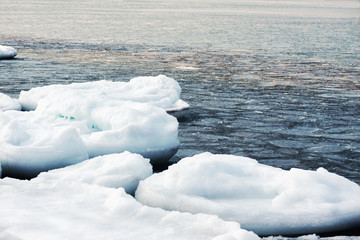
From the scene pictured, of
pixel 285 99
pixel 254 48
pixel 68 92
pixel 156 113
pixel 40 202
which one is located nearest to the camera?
pixel 40 202

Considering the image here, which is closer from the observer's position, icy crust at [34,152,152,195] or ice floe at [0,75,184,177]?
icy crust at [34,152,152,195]

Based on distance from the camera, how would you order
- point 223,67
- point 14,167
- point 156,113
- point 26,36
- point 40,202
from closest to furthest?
point 40,202 → point 14,167 → point 156,113 → point 223,67 → point 26,36

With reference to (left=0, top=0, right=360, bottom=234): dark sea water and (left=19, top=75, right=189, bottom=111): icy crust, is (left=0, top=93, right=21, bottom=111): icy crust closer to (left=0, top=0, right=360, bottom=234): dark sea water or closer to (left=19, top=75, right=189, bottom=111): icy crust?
(left=19, top=75, right=189, bottom=111): icy crust

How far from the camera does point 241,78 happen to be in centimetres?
1445

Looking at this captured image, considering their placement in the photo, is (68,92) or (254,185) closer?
(254,185)

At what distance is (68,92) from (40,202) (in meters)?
3.34

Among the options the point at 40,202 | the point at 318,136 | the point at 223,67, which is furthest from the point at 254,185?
the point at 223,67

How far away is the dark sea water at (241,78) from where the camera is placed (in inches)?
319

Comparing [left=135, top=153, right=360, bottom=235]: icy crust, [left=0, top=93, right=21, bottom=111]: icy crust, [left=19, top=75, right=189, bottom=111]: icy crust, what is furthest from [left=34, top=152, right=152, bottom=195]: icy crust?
[left=0, top=93, right=21, bottom=111]: icy crust

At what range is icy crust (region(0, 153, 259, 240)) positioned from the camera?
426 cm

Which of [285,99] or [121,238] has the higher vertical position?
[121,238]

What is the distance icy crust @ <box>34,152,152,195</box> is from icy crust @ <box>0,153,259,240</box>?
0.11 feet

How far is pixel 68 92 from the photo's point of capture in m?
8.15

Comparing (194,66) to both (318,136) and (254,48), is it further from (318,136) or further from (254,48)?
(318,136)
